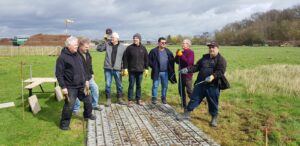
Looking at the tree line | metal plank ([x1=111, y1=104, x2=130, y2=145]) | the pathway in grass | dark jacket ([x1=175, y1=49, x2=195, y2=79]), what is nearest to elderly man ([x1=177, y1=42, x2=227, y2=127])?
the pathway in grass

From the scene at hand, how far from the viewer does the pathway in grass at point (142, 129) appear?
20.4 ft

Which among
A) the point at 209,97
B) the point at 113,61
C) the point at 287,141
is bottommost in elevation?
the point at 287,141

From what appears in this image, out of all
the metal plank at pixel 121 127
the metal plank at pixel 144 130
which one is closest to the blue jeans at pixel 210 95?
the metal plank at pixel 144 130

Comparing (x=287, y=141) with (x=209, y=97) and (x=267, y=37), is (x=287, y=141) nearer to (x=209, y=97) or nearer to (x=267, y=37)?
(x=209, y=97)

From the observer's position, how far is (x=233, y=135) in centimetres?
676

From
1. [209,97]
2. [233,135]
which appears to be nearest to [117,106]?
[209,97]

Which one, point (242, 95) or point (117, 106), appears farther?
point (242, 95)

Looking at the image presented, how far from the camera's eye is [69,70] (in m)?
7.00

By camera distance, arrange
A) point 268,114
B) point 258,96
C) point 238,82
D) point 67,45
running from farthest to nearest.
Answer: point 238,82 → point 258,96 → point 268,114 → point 67,45

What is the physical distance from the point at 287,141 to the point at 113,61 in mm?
4926

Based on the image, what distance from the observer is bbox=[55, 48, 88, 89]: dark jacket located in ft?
22.5

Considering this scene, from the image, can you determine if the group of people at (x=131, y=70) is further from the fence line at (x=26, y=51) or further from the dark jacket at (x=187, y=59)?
the fence line at (x=26, y=51)

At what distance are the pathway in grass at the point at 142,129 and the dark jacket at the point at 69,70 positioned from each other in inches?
42.1

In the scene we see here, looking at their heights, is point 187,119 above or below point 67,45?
below
